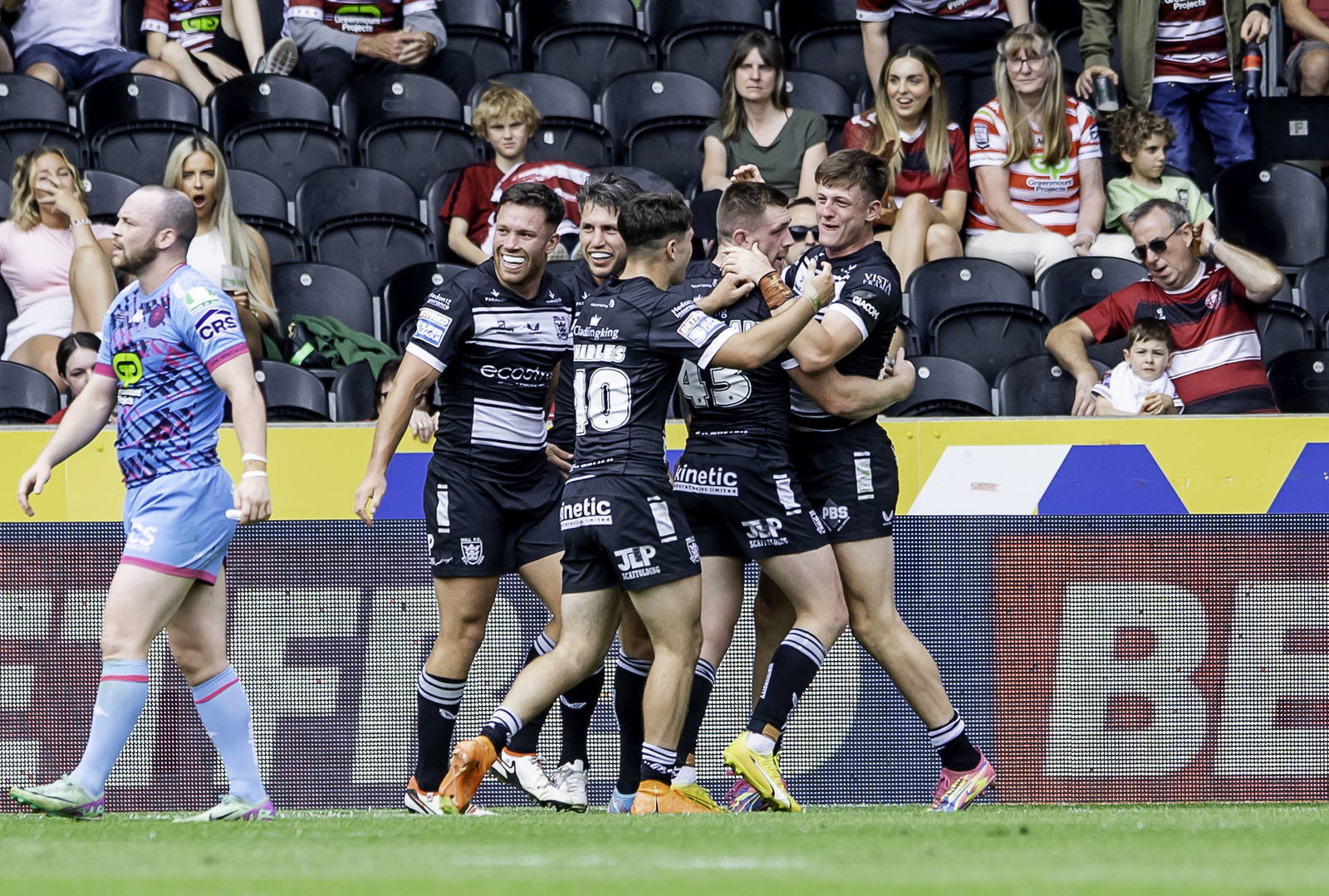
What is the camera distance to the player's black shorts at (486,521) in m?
6.08

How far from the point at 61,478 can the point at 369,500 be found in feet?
6.18

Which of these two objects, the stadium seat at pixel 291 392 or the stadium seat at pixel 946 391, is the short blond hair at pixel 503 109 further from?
the stadium seat at pixel 946 391

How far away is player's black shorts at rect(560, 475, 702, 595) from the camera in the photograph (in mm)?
5500

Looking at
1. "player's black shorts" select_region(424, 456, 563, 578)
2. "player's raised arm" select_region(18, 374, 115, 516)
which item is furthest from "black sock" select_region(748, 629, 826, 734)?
"player's raised arm" select_region(18, 374, 115, 516)

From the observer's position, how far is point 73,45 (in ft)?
35.3

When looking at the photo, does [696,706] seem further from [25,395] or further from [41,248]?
[41,248]

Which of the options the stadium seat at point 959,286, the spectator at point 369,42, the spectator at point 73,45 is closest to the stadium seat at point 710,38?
the spectator at point 369,42

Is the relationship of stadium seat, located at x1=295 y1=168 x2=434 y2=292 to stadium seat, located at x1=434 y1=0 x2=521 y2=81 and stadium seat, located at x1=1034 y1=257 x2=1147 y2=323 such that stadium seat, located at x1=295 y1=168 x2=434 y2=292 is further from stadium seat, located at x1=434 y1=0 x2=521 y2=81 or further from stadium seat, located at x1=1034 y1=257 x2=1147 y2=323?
stadium seat, located at x1=1034 y1=257 x2=1147 y2=323

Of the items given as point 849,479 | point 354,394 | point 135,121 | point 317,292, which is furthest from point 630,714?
point 135,121

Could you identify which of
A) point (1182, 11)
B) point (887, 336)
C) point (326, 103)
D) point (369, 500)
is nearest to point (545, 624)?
point (369, 500)

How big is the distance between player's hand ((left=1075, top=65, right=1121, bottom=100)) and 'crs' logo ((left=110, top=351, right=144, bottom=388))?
6.21 m

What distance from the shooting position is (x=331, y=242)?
31.6 feet

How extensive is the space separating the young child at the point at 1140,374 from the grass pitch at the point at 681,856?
249 cm

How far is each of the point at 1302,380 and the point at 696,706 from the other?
3.74m
